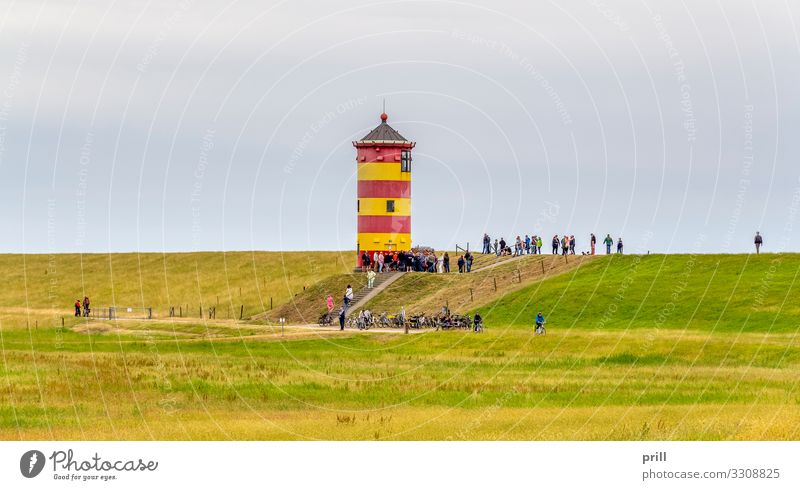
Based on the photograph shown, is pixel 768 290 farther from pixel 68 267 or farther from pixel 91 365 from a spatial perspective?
pixel 68 267

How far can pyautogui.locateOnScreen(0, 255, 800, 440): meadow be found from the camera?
40.4 meters

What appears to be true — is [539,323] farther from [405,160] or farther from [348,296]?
[405,160]

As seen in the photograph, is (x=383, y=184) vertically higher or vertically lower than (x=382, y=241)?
higher

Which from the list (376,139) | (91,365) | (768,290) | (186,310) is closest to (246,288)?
(186,310)

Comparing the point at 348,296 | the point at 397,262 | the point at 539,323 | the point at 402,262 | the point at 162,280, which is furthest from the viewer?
the point at 162,280

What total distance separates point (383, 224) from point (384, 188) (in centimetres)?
235

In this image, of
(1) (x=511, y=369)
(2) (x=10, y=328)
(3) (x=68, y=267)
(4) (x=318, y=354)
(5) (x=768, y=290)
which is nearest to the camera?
(1) (x=511, y=369)

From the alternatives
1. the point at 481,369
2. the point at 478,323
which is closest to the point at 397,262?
the point at 478,323

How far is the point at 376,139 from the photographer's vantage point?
95.5m

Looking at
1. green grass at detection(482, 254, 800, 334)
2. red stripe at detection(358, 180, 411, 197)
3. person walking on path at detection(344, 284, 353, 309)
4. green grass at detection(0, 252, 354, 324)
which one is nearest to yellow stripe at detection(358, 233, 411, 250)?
red stripe at detection(358, 180, 411, 197)

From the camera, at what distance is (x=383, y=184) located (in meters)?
95.7

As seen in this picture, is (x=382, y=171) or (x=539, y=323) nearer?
(x=539, y=323)

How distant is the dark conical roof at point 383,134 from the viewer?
95562 mm
